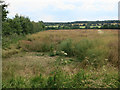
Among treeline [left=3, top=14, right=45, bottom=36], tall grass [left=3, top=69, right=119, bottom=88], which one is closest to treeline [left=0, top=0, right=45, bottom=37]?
treeline [left=3, top=14, right=45, bottom=36]

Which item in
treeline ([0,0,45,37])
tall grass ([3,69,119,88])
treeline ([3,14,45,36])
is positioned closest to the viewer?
tall grass ([3,69,119,88])

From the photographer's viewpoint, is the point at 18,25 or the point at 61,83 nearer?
the point at 61,83

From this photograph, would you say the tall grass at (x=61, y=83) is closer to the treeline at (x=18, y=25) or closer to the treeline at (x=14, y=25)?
the treeline at (x=14, y=25)

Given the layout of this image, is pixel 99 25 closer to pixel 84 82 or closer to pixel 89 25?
pixel 89 25

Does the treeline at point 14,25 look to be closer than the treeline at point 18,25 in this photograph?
Yes

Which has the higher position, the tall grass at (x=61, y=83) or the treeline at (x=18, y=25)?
the treeline at (x=18, y=25)

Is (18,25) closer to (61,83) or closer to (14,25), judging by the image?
(14,25)

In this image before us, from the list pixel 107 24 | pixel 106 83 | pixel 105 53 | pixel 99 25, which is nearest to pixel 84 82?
pixel 106 83

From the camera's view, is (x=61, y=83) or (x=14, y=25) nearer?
(x=61, y=83)

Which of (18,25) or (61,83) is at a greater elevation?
(18,25)

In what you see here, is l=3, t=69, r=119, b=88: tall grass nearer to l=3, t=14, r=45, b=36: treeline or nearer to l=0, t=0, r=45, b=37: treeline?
l=0, t=0, r=45, b=37: treeline

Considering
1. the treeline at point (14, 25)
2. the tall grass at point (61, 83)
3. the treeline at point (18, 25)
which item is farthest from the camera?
the treeline at point (18, 25)

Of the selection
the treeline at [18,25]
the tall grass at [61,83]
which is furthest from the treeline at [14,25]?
the tall grass at [61,83]

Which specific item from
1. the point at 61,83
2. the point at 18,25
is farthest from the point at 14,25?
the point at 61,83
